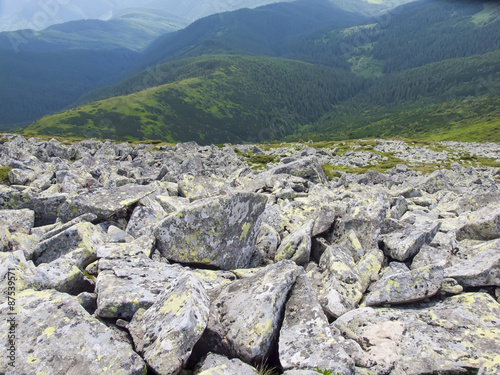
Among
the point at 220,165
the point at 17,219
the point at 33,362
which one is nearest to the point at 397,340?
the point at 33,362

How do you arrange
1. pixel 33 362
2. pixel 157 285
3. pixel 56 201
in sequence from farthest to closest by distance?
pixel 56 201 → pixel 157 285 → pixel 33 362

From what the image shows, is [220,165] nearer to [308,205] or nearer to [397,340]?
[308,205]

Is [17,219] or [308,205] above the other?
[17,219]

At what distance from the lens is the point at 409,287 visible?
7.69m

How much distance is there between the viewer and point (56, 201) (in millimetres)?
12234

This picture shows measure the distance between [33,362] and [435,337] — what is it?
8299 mm

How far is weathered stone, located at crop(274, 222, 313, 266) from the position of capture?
10148 mm

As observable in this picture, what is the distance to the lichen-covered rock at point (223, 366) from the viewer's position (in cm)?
530

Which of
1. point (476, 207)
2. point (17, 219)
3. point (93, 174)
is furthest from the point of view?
point (93, 174)

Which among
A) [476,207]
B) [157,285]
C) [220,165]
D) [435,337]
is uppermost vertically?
Answer: [157,285]

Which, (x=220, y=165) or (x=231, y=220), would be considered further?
(x=220, y=165)

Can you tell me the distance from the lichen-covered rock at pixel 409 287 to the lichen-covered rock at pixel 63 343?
619 cm

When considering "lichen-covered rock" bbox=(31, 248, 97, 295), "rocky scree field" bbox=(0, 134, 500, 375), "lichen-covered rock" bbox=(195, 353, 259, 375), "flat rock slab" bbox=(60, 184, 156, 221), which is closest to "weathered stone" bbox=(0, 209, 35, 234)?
"rocky scree field" bbox=(0, 134, 500, 375)

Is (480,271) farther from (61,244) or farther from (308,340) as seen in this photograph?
(61,244)
